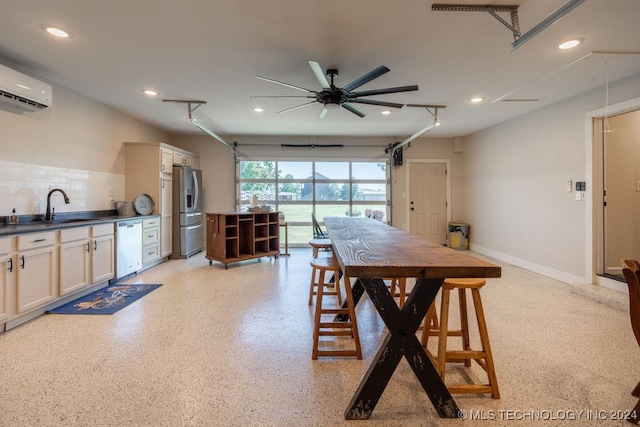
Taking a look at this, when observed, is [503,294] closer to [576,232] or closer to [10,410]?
[576,232]

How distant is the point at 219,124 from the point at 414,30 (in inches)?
165

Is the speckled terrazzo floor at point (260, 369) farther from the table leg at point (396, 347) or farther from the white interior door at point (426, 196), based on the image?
the white interior door at point (426, 196)

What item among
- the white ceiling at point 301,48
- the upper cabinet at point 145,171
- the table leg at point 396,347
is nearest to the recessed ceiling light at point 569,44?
the white ceiling at point 301,48

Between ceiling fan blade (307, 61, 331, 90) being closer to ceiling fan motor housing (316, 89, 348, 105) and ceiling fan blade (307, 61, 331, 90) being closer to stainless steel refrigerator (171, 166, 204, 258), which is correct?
ceiling fan motor housing (316, 89, 348, 105)

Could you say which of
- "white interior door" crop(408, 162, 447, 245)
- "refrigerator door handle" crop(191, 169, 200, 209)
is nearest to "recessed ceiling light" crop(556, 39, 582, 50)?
"white interior door" crop(408, 162, 447, 245)

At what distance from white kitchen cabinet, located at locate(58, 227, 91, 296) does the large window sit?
3580mm

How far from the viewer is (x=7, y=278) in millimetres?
2416

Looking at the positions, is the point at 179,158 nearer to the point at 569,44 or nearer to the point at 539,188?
the point at 569,44

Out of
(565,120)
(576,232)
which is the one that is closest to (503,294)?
(576,232)

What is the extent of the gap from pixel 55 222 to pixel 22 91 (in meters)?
1.42

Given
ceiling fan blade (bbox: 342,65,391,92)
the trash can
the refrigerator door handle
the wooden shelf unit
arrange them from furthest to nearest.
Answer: the trash can < the refrigerator door handle < the wooden shelf unit < ceiling fan blade (bbox: 342,65,391,92)

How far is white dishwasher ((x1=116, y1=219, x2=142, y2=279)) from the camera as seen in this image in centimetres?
388

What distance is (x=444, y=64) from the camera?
3.07 metres

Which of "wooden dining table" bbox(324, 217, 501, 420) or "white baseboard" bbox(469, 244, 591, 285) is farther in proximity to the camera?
"white baseboard" bbox(469, 244, 591, 285)
